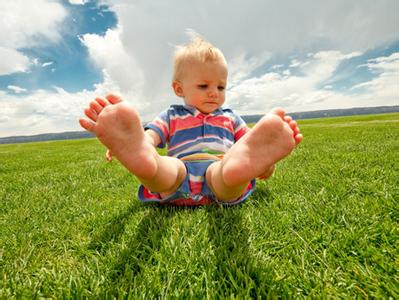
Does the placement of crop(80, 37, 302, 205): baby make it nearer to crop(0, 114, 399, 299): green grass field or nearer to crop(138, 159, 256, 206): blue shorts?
crop(138, 159, 256, 206): blue shorts

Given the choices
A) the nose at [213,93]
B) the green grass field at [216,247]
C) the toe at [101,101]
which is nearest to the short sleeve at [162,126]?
the nose at [213,93]

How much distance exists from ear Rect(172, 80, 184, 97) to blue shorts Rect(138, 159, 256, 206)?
820mm

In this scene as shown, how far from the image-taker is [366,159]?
143 inches

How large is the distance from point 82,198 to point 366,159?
3.95 m

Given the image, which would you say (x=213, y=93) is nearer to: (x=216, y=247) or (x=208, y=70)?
(x=208, y=70)

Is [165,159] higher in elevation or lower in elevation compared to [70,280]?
higher

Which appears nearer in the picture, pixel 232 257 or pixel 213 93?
pixel 232 257

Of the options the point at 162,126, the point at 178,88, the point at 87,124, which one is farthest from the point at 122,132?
the point at 178,88

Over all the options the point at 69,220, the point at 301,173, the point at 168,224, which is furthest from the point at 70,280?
the point at 301,173

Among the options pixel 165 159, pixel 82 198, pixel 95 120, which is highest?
pixel 95 120

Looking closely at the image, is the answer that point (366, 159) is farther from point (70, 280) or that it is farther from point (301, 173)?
point (70, 280)

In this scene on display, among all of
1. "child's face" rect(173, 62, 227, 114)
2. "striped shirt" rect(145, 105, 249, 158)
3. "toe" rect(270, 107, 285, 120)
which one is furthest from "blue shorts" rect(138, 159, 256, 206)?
"toe" rect(270, 107, 285, 120)

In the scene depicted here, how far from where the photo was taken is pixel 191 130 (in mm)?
2379

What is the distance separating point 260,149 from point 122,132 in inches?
36.2
